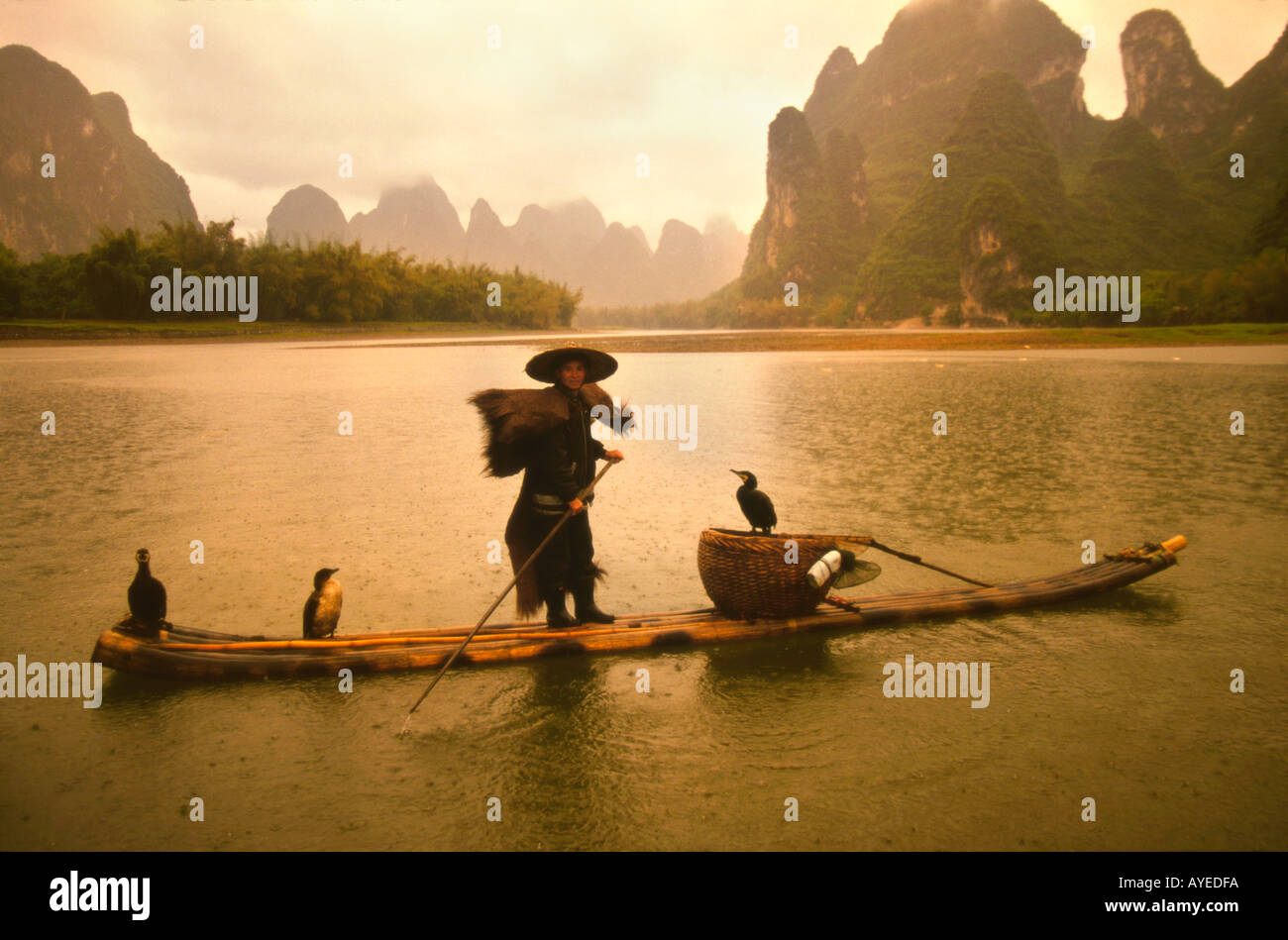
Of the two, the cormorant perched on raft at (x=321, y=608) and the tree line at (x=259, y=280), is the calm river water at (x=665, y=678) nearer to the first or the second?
the cormorant perched on raft at (x=321, y=608)

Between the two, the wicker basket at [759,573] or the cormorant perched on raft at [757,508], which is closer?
the wicker basket at [759,573]

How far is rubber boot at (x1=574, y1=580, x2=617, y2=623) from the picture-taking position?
469cm

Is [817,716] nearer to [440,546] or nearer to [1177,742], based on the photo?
[1177,742]

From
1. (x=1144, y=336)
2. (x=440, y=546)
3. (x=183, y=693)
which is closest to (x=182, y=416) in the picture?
(x=440, y=546)

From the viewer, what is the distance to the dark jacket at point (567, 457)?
4598 millimetres

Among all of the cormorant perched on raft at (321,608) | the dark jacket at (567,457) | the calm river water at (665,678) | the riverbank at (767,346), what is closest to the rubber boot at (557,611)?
the calm river water at (665,678)

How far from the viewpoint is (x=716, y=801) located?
2.97m

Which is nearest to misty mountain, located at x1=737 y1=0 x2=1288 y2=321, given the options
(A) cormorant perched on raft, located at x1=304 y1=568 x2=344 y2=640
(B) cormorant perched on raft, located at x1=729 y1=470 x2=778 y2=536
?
(B) cormorant perched on raft, located at x1=729 y1=470 x2=778 y2=536

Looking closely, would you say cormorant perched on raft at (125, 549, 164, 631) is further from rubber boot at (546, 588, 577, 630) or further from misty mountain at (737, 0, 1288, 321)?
misty mountain at (737, 0, 1288, 321)

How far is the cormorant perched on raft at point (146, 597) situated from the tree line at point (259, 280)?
2122 inches

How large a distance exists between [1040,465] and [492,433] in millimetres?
8235

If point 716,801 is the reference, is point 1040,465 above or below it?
above

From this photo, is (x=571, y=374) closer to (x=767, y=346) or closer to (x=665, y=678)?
(x=665, y=678)
